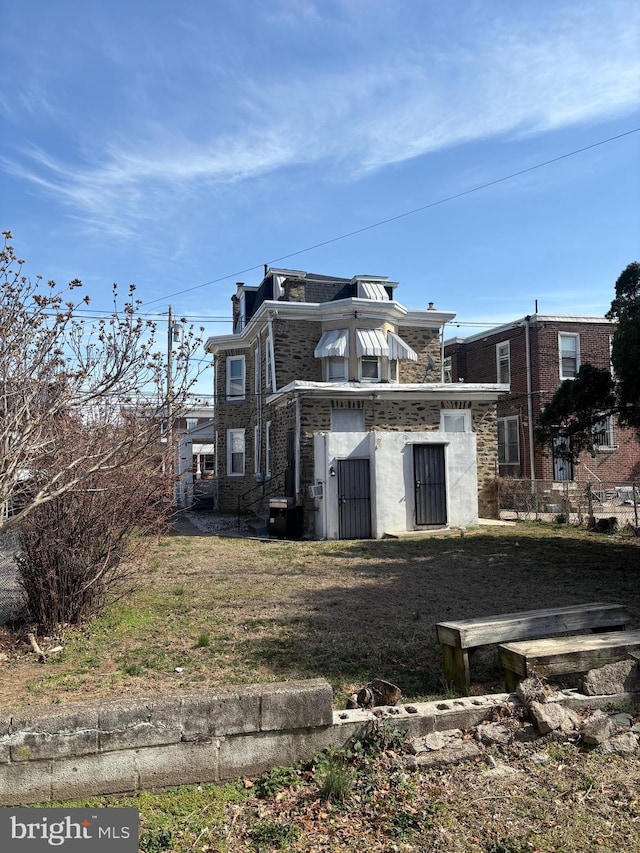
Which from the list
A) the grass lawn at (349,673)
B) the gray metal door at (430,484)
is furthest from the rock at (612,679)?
the gray metal door at (430,484)

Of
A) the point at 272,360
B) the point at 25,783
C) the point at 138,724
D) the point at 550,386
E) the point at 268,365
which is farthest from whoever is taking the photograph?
the point at 550,386

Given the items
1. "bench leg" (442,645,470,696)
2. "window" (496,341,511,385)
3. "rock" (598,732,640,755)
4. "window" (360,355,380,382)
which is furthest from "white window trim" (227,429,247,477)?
"rock" (598,732,640,755)

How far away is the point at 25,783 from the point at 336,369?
744 inches

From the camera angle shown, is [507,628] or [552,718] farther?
[507,628]

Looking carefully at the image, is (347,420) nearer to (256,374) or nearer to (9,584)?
(256,374)

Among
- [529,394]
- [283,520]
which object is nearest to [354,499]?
[283,520]

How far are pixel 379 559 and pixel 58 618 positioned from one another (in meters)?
6.76

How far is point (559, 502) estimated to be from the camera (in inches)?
835

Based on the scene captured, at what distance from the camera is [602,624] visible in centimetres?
592

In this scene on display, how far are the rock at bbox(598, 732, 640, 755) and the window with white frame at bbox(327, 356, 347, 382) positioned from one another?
59.1 feet

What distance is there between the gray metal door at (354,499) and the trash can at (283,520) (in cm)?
132

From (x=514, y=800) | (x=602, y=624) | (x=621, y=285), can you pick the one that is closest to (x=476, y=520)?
(x=621, y=285)

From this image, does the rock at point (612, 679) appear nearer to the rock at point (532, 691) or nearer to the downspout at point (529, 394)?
the rock at point (532, 691)

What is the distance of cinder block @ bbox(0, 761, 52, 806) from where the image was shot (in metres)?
3.62
